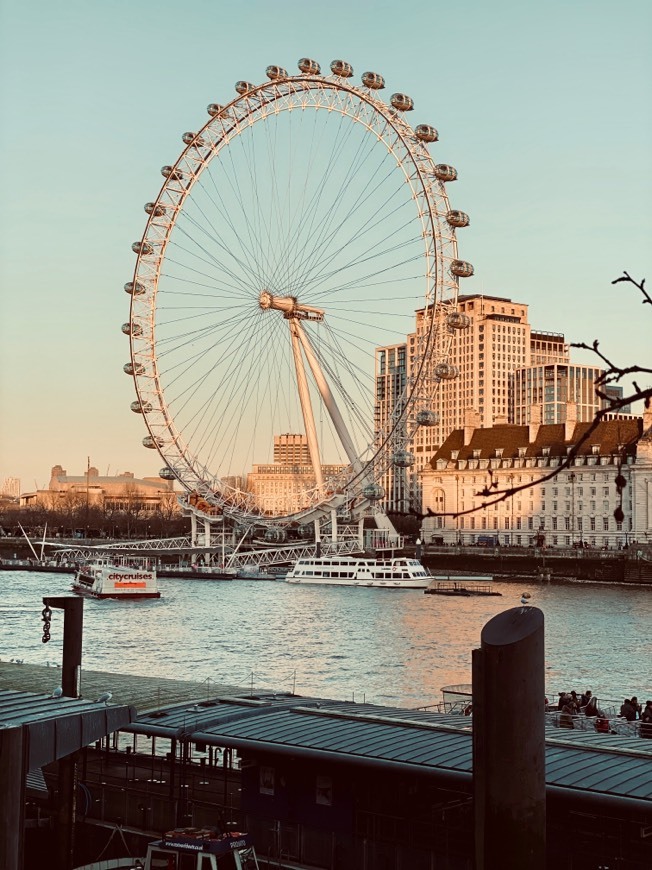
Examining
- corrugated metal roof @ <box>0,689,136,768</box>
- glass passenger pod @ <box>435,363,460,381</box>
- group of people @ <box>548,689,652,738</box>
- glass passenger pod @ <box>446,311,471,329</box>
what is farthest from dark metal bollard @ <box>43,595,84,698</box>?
glass passenger pod @ <box>435,363,460,381</box>

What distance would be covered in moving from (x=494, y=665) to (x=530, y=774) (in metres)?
0.58

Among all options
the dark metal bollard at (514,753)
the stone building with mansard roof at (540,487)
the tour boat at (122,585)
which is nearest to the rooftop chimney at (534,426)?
the stone building with mansard roof at (540,487)

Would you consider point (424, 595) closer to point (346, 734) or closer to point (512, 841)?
point (346, 734)

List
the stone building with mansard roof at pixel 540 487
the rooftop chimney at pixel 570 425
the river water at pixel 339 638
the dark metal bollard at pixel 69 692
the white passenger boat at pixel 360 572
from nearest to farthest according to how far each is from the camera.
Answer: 1. the dark metal bollard at pixel 69 692
2. the river water at pixel 339 638
3. the white passenger boat at pixel 360 572
4. the stone building with mansard roof at pixel 540 487
5. the rooftop chimney at pixel 570 425

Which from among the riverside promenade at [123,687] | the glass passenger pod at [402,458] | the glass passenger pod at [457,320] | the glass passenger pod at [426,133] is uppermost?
the glass passenger pod at [426,133]

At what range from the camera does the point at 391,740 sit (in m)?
15.0

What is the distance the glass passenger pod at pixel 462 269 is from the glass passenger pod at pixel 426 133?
6431 mm

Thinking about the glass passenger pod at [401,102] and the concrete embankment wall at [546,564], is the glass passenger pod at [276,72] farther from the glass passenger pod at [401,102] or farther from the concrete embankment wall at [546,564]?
the concrete embankment wall at [546,564]

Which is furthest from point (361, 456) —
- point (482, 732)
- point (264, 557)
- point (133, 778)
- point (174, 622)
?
point (482, 732)

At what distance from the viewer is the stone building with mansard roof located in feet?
366

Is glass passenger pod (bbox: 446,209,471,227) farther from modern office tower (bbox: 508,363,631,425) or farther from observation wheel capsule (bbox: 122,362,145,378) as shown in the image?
modern office tower (bbox: 508,363,631,425)

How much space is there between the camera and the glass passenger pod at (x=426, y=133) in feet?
214

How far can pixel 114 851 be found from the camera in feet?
55.2

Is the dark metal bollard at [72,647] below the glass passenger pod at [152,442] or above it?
below
